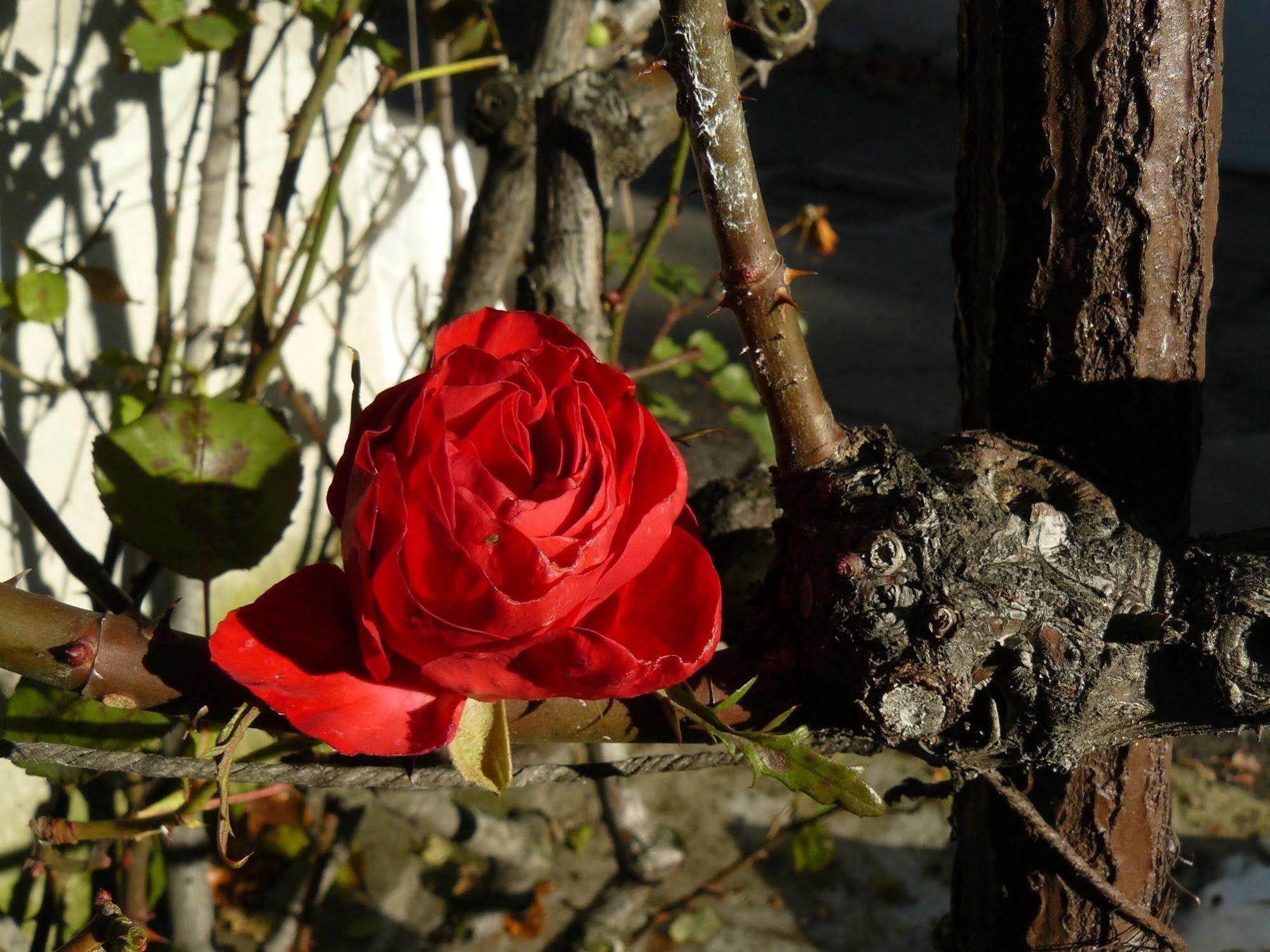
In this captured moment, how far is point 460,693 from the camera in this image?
41cm

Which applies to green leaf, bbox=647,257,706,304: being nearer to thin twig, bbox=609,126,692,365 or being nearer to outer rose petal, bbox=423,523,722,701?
thin twig, bbox=609,126,692,365

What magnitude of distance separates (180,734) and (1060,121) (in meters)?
0.75

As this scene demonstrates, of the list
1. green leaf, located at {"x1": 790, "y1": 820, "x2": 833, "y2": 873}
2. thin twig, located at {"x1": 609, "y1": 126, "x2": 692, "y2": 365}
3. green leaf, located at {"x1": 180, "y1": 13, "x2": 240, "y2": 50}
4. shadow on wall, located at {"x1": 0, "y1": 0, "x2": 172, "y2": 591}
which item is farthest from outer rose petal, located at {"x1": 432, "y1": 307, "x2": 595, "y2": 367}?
green leaf, located at {"x1": 790, "y1": 820, "x2": 833, "y2": 873}

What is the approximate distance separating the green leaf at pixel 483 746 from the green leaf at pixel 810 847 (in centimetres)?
91

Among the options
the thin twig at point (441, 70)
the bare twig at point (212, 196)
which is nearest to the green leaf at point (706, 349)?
the thin twig at point (441, 70)

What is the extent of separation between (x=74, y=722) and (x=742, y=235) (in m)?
0.47

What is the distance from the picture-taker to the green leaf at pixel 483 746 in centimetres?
42

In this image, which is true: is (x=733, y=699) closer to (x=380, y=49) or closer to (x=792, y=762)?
(x=792, y=762)

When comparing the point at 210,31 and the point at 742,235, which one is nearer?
the point at 742,235

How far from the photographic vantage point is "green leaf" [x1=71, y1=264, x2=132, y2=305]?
3.46ft

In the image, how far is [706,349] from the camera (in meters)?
1.28

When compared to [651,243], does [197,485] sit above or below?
below

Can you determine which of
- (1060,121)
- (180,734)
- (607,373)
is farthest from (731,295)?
(180,734)

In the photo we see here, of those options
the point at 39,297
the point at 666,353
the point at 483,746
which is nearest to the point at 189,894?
the point at 39,297
